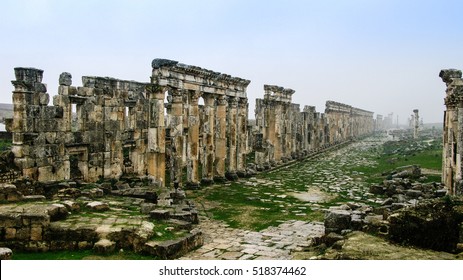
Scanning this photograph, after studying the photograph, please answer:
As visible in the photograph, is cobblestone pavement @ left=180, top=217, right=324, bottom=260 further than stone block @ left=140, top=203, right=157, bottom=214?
No

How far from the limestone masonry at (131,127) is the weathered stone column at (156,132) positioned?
0.12ft

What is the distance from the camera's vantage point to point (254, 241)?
410 inches

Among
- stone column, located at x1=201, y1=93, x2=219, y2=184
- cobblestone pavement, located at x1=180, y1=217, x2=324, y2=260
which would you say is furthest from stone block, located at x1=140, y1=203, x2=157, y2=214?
stone column, located at x1=201, y1=93, x2=219, y2=184

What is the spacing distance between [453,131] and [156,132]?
1093cm

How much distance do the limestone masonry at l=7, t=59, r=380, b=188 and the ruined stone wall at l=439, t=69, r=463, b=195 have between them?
31.2 ft

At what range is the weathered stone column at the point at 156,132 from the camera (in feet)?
53.1

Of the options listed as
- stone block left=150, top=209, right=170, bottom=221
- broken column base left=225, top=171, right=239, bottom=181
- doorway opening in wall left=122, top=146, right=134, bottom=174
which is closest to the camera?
stone block left=150, top=209, right=170, bottom=221

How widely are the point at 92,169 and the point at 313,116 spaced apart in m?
24.0

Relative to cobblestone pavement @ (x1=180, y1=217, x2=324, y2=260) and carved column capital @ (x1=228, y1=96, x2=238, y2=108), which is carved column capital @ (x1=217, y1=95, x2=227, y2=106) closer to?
carved column capital @ (x1=228, y1=96, x2=238, y2=108)

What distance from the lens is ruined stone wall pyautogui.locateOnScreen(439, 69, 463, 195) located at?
14.8 m

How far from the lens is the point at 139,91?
870 inches

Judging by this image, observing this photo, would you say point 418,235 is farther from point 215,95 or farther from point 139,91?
point 139,91

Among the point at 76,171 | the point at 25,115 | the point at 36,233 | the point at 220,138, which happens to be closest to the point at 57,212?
the point at 36,233

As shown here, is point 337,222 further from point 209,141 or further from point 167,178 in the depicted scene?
point 167,178
